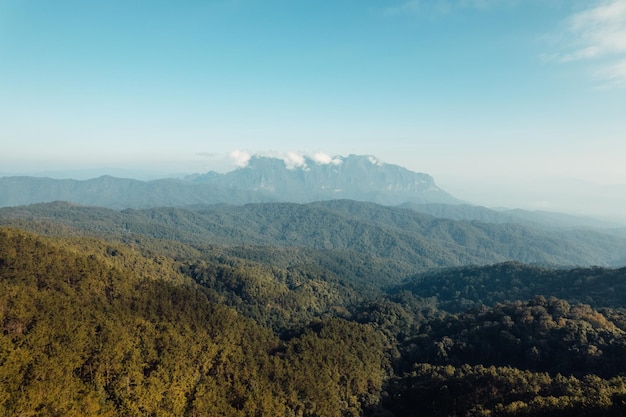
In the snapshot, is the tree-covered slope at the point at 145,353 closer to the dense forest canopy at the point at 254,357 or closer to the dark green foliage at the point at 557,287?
the dense forest canopy at the point at 254,357

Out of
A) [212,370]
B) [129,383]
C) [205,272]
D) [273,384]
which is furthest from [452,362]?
[205,272]

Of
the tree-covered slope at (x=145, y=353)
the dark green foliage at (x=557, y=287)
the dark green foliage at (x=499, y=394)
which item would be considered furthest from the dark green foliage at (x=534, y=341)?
the dark green foliage at (x=557, y=287)

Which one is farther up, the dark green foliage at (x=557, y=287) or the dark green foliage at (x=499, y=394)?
the dark green foliage at (x=499, y=394)

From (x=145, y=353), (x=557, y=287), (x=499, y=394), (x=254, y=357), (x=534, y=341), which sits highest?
(x=145, y=353)

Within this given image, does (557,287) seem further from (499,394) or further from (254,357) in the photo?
(254,357)

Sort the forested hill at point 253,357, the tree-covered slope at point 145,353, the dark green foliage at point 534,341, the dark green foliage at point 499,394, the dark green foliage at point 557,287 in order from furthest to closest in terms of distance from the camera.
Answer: the dark green foliage at point 557,287 → the dark green foliage at point 534,341 → the dark green foliage at point 499,394 → the forested hill at point 253,357 → the tree-covered slope at point 145,353

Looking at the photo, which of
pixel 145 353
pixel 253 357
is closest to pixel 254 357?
pixel 253 357

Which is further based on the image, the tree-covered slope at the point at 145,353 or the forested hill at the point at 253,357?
the forested hill at the point at 253,357

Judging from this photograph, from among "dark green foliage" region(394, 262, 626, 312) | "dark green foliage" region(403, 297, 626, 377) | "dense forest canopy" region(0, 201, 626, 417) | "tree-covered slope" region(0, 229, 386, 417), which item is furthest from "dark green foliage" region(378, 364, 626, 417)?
"dark green foliage" region(394, 262, 626, 312)

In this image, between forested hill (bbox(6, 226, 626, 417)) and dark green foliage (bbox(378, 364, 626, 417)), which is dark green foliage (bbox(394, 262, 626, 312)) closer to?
forested hill (bbox(6, 226, 626, 417))

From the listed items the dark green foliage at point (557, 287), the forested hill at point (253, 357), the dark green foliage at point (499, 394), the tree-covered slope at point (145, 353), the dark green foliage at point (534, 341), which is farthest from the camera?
the dark green foliage at point (557, 287)

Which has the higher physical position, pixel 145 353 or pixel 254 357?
pixel 145 353
